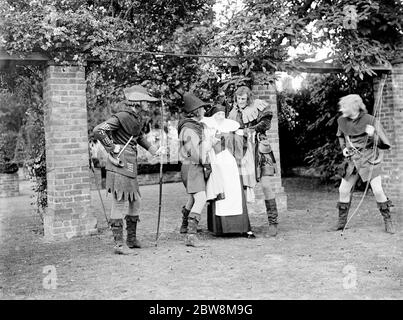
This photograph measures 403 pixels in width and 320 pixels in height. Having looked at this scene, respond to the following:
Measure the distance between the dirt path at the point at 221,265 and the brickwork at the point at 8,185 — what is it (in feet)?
26.2

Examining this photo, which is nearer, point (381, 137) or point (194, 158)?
point (194, 158)

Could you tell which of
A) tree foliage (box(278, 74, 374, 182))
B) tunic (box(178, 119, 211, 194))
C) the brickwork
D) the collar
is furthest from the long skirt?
the brickwork

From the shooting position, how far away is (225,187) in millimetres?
6602

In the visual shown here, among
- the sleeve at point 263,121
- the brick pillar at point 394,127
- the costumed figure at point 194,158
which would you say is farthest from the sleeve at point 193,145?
the brick pillar at point 394,127

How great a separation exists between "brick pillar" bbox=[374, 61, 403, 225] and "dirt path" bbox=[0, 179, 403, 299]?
1.90 meters

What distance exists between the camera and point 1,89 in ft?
27.3

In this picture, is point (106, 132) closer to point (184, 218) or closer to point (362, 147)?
point (184, 218)

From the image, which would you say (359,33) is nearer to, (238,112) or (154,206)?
(238,112)

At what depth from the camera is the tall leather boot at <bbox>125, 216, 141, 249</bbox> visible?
6035mm

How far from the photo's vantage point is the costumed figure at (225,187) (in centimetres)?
657

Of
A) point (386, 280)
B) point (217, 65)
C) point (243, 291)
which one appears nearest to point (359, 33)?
point (217, 65)

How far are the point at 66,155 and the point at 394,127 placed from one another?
6193mm

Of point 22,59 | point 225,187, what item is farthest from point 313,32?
point 22,59

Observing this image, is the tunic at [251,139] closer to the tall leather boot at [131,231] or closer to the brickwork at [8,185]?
the tall leather boot at [131,231]
